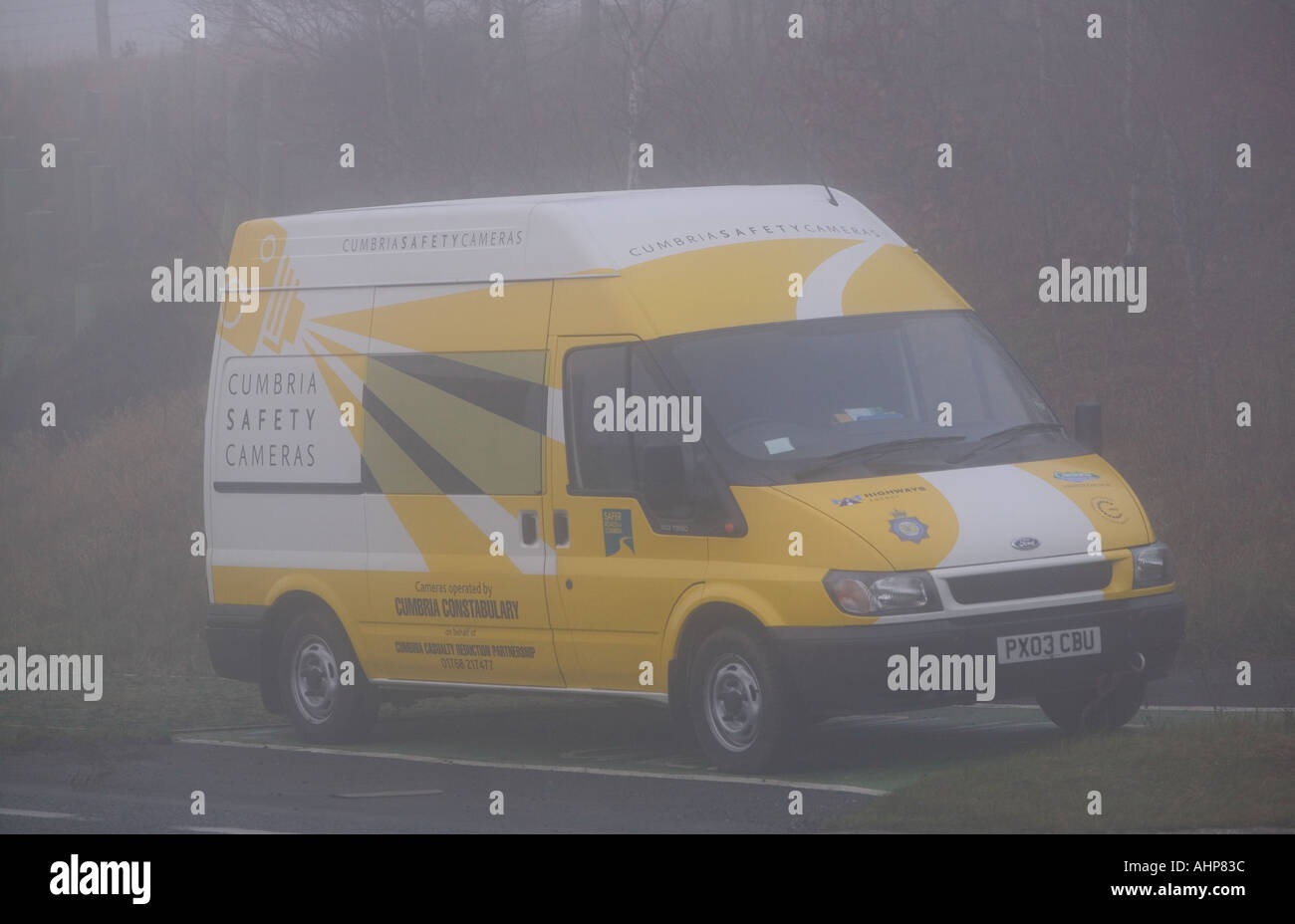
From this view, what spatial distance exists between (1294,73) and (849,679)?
1499 cm

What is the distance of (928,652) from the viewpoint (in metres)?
9.98

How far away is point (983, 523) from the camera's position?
33.4ft

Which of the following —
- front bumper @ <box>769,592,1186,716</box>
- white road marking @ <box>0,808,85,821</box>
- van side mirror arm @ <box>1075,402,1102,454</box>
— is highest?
van side mirror arm @ <box>1075,402,1102,454</box>

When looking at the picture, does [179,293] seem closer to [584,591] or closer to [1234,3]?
[1234,3]

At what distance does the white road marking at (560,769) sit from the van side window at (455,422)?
4.97 ft

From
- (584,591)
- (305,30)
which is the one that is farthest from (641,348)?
(305,30)

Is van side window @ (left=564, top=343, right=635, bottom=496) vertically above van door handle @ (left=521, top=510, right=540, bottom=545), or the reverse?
van side window @ (left=564, top=343, right=635, bottom=496)

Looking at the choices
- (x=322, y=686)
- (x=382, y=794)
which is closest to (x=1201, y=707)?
(x=382, y=794)

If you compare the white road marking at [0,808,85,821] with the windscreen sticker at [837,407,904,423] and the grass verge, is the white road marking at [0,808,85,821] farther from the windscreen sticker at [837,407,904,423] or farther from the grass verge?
the windscreen sticker at [837,407,904,423]

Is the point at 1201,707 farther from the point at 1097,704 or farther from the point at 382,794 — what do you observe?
the point at 382,794

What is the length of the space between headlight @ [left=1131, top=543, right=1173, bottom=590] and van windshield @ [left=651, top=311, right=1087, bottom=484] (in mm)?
677

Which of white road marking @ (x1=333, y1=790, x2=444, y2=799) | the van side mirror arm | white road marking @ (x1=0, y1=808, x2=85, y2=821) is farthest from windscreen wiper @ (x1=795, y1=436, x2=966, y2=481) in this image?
white road marking @ (x1=0, y1=808, x2=85, y2=821)

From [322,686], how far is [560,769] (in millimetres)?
2331

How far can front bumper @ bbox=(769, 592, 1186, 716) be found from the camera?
393 inches
